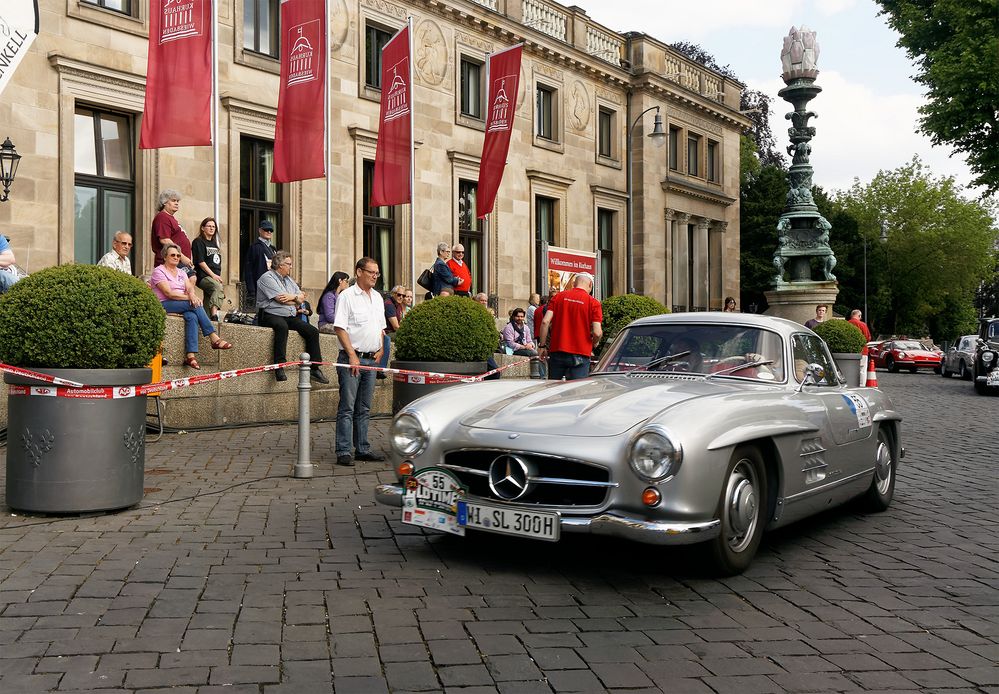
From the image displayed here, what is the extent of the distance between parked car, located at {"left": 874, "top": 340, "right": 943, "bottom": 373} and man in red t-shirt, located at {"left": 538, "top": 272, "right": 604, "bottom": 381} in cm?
3081

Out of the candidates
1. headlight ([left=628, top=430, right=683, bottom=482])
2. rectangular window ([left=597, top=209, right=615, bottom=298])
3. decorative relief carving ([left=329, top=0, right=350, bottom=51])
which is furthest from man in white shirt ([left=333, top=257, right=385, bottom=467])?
rectangular window ([left=597, top=209, right=615, bottom=298])

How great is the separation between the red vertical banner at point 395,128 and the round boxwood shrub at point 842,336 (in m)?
8.33

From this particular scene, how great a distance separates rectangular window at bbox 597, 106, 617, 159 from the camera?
3058cm

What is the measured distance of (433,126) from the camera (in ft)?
77.3

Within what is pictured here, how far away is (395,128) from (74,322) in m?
12.3

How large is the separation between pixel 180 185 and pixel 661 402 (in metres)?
15.0

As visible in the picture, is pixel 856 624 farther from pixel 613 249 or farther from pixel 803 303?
pixel 613 249

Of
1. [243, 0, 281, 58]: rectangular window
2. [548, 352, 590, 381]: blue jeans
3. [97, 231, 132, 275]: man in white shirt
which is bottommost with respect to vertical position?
[548, 352, 590, 381]: blue jeans

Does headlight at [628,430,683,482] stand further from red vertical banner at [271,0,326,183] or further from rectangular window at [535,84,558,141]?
rectangular window at [535,84,558,141]

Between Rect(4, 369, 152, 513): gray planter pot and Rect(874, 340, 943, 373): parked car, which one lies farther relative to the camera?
Rect(874, 340, 943, 373): parked car

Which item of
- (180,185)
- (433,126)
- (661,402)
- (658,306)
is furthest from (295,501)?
(433,126)

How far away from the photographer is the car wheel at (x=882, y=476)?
672cm

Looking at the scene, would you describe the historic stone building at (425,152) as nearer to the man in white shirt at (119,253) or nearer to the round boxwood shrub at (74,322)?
the man in white shirt at (119,253)

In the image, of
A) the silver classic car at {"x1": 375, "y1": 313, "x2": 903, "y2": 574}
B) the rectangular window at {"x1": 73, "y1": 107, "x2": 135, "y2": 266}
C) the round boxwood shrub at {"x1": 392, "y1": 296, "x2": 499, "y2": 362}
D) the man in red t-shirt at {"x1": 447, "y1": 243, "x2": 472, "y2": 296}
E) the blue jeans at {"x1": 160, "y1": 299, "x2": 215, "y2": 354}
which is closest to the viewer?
the silver classic car at {"x1": 375, "y1": 313, "x2": 903, "y2": 574}
